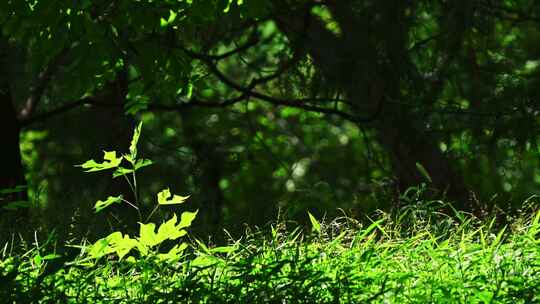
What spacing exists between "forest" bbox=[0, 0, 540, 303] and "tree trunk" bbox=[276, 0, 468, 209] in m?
0.02

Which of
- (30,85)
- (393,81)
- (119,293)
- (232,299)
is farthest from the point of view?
(30,85)

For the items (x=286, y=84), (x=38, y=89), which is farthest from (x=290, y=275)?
(x=38, y=89)

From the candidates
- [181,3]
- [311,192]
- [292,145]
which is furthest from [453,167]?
[292,145]

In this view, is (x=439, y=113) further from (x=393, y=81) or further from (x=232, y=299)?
(x=232, y=299)

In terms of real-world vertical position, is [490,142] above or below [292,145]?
above

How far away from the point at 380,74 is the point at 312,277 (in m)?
4.77

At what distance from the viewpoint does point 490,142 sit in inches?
340

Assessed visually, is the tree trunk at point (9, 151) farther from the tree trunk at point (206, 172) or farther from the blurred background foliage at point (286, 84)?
the tree trunk at point (206, 172)

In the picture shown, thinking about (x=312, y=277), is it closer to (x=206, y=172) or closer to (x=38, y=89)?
(x=38, y=89)

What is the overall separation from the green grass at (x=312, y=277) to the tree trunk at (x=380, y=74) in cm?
345

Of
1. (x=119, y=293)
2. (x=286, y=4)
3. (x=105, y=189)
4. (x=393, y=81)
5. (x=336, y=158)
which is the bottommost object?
(x=336, y=158)

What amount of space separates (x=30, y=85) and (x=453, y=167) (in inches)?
185

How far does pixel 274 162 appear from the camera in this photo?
41.4 feet

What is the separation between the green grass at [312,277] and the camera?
4.89 metres
